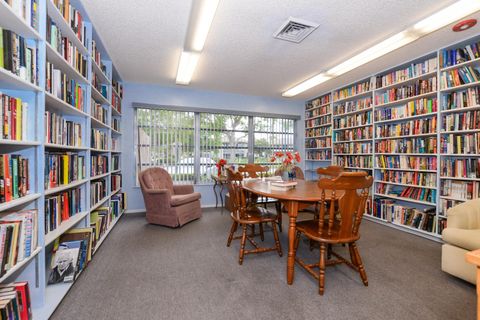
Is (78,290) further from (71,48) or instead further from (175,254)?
A: (71,48)

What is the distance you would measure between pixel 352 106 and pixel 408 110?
109 cm

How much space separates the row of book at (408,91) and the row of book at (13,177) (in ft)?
14.9

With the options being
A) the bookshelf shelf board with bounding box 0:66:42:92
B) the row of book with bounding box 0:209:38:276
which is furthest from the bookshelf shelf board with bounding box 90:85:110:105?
the row of book with bounding box 0:209:38:276

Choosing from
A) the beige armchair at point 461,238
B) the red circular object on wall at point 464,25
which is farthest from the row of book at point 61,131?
the red circular object on wall at point 464,25

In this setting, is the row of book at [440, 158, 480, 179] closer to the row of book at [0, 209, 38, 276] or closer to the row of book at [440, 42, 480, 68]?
the row of book at [440, 42, 480, 68]

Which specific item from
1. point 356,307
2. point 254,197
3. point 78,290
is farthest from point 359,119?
point 78,290

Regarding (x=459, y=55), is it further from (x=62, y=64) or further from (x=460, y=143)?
(x=62, y=64)

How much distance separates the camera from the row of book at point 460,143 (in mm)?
2686

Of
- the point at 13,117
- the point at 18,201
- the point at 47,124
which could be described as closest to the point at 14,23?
the point at 13,117

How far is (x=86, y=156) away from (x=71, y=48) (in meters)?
1.05

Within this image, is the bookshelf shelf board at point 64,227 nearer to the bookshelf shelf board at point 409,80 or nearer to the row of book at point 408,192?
the row of book at point 408,192

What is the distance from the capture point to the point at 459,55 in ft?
9.22

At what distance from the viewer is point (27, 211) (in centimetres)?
142

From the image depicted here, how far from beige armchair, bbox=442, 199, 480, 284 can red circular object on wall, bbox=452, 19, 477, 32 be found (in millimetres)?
1911
